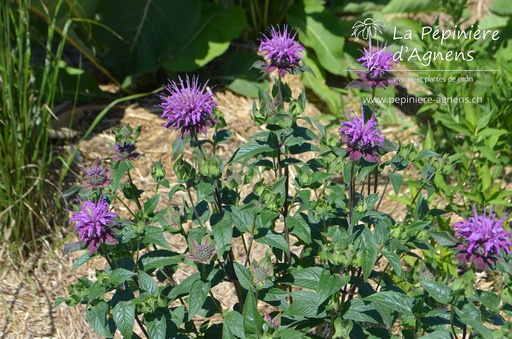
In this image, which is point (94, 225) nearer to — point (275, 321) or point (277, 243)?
point (277, 243)

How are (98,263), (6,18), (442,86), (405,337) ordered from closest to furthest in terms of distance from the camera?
(405,337) → (6,18) → (98,263) → (442,86)

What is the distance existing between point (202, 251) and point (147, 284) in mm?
169

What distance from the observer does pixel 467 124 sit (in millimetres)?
2895

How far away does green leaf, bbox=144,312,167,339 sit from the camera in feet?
5.50

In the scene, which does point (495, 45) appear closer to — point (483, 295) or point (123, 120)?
point (123, 120)

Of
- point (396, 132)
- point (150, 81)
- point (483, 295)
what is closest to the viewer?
point (483, 295)

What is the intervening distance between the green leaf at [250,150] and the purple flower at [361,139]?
227mm

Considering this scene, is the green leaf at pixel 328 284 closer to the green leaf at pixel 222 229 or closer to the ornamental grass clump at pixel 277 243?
the ornamental grass clump at pixel 277 243

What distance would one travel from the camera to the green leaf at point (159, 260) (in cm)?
176

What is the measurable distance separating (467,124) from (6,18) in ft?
6.40

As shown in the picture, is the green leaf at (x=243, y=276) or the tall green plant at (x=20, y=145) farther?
the tall green plant at (x=20, y=145)

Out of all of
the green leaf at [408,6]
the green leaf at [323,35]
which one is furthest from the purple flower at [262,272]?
the green leaf at [408,6]

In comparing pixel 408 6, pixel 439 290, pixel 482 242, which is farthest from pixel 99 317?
pixel 408 6

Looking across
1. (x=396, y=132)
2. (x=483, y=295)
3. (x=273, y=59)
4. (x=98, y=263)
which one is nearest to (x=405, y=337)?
(x=483, y=295)
